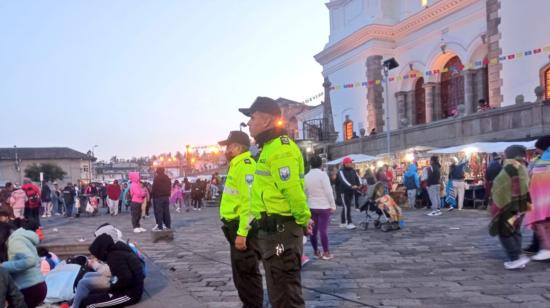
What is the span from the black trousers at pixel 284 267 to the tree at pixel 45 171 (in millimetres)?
73497

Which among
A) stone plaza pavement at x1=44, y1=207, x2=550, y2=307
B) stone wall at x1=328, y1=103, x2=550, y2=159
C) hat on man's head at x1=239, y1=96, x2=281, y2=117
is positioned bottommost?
stone plaza pavement at x1=44, y1=207, x2=550, y2=307

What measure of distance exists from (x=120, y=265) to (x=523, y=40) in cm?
2046

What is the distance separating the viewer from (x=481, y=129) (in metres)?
17.5

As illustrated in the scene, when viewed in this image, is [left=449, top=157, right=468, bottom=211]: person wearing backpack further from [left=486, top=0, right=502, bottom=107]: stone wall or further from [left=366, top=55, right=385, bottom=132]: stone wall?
[left=366, top=55, right=385, bottom=132]: stone wall

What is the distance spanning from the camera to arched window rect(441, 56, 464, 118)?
25375 mm

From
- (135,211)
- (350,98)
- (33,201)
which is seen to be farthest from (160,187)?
(350,98)

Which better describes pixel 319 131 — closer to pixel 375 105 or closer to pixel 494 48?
pixel 375 105

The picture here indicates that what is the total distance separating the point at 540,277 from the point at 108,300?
17.0 ft

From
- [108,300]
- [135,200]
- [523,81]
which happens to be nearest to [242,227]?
[108,300]

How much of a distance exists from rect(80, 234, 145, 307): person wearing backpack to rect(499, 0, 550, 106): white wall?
64.4ft

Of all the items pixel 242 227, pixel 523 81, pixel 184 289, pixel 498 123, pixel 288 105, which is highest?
pixel 288 105

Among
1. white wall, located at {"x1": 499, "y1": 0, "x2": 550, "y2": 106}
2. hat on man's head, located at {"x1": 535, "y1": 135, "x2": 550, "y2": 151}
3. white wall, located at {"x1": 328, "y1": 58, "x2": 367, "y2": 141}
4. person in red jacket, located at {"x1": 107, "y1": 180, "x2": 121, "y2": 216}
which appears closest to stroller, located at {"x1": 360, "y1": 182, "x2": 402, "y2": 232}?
hat on man's head, located at {"x1": 535, "y1": 135, "x2": 550, "y2": 151}

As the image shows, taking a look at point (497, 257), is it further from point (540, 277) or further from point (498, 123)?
point (498, 123)

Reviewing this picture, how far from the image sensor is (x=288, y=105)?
46.3 metres
